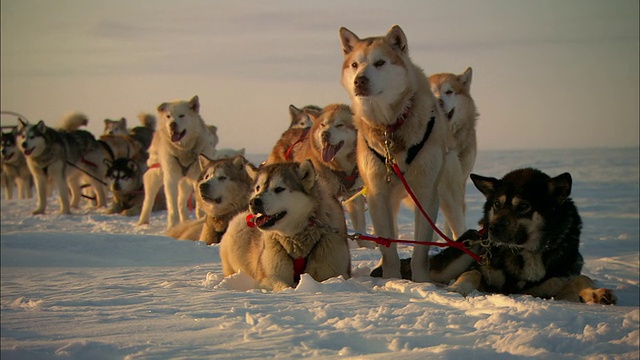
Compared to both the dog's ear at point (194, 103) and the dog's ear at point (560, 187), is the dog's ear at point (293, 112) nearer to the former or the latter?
the dog's ear at point (194, 103)

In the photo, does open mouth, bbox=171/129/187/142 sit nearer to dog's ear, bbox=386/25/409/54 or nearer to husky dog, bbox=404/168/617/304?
dog's ear, bbox=386/25/409/54

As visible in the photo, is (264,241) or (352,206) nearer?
(264,241)

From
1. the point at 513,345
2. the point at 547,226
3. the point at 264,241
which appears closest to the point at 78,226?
the point at 264,241

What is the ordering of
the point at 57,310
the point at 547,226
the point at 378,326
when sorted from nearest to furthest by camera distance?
the point at 378,326 → the point at 57,310 → the point at 547,226

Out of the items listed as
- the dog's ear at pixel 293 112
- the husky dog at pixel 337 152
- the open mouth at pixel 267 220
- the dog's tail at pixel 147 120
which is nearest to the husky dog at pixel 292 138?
the dog's ear at pixel 293 112

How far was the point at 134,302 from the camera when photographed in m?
3.78

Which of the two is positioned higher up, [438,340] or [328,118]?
[328,118]

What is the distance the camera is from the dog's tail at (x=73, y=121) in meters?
14.5

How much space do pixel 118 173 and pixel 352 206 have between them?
6356 millimetres

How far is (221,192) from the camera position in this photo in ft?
21.3

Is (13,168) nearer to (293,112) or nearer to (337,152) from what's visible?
(293,112)

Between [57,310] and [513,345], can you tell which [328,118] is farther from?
[513,345]

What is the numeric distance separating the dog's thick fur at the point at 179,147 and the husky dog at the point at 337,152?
2.60m

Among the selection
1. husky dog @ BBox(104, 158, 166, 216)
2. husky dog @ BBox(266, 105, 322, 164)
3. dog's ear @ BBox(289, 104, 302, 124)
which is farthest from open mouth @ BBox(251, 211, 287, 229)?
husky dog @ BBox(104, 158, 166, 216)
